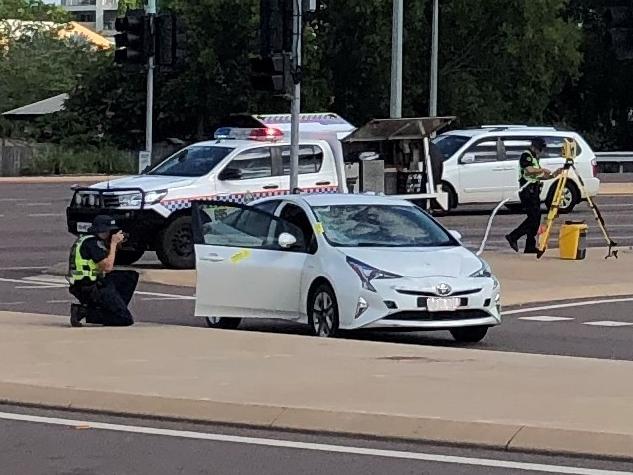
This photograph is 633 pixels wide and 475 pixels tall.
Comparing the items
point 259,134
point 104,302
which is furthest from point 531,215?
Answer: point 104,302

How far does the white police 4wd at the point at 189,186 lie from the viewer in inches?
883

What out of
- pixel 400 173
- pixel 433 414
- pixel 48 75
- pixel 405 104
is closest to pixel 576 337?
pixel 433 414

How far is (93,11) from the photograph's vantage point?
631 feet

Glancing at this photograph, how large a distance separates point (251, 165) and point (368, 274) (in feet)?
31.3

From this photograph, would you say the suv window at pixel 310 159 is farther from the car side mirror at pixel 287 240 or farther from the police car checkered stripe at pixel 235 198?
the car side mirror at pixel 287 240

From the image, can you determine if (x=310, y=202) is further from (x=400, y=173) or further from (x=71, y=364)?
(x=400, y=173)

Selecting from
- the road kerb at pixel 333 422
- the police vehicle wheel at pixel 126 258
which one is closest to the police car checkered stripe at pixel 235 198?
the police vehicle wheel at pixel 126 258

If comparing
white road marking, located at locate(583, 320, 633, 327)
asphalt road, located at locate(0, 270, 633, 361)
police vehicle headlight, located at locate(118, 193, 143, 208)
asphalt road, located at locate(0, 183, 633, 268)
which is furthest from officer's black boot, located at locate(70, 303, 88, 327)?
asphalt road, located at locate(0, 183, 633, 268)

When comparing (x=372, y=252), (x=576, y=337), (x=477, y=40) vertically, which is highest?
(x=477, y=40)

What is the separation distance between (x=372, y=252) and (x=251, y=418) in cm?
484

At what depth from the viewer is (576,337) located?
15.8m

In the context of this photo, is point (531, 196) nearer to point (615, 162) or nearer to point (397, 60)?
point (397, 60)

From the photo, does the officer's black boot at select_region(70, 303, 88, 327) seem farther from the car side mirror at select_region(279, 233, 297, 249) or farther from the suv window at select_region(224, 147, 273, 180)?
the suv window at select_region(224, 147, 273, 180)

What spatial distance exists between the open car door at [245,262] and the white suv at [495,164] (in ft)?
54.3
